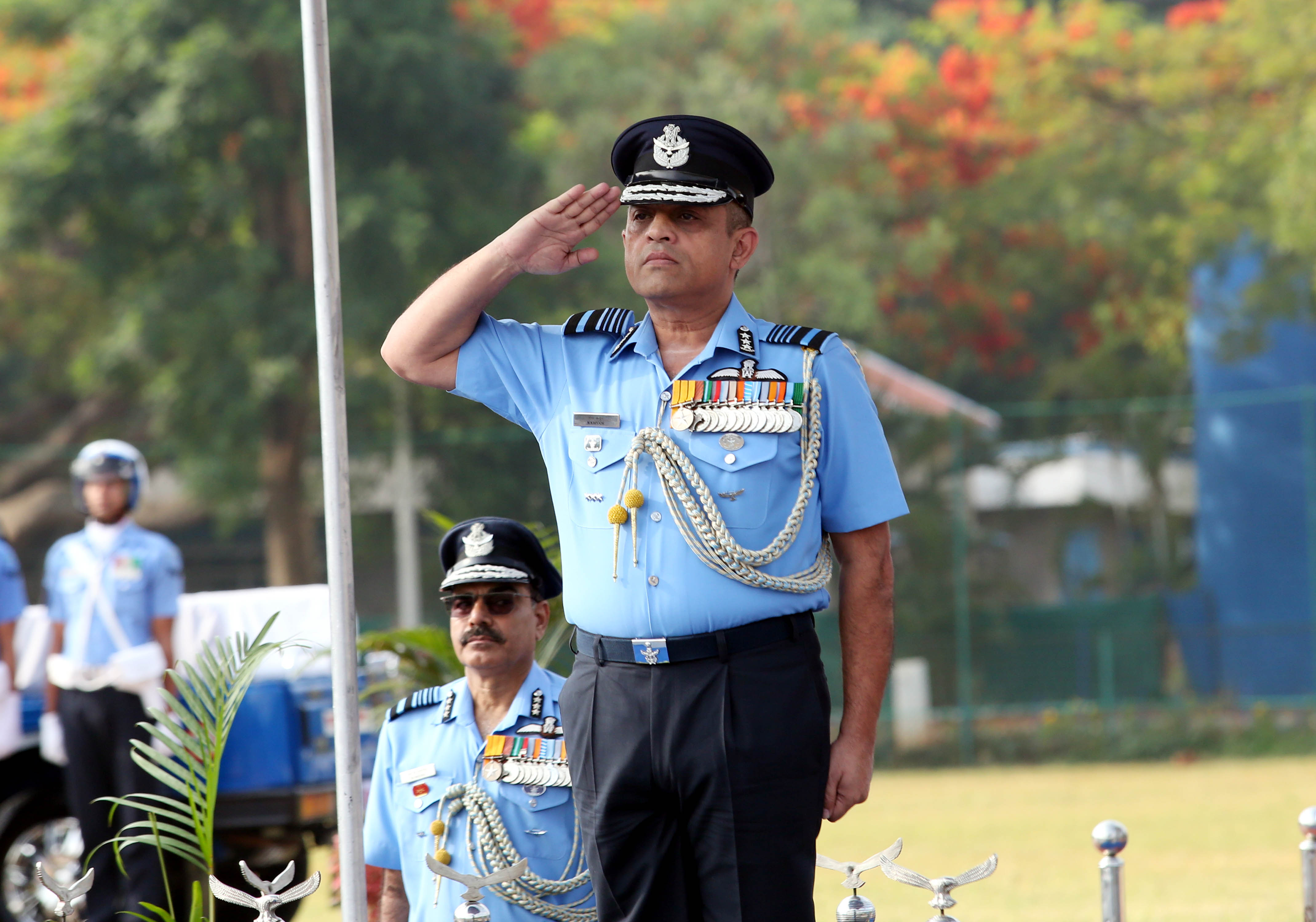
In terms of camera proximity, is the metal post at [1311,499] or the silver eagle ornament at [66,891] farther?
the metal post at [1311,499]

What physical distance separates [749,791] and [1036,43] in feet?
63.9

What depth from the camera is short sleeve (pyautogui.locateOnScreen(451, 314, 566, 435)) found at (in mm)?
2850

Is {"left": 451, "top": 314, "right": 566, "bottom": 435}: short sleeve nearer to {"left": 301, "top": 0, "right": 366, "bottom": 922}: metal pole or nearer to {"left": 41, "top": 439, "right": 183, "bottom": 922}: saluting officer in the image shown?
{"left": 301, "top": 0, "right": 366, "bottom": 922}: metal pole

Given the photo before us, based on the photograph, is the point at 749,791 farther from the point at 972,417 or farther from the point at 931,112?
the point at 931,112

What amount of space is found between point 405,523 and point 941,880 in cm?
1122

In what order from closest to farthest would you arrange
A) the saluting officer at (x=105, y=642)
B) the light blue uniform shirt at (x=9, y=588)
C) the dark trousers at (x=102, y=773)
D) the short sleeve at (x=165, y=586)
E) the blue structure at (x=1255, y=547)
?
the dark trousers at (x=102, y=773) → the saluting officer at (x=105, y=642) → the short sleeve at (x=165, y=586) → the light blue uniform shirt at (x=9, y=588) → the blue structure at (x=1255, y=547)

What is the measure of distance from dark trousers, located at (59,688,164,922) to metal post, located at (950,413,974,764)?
27.8 feet

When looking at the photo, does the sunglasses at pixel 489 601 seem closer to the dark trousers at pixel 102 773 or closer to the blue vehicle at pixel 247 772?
the blue vehicle at pixel 247 772

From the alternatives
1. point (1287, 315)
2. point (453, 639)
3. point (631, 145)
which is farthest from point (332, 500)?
point (1287, 315)

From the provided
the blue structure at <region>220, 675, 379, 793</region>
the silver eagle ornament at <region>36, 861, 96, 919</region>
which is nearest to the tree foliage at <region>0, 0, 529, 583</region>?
the blue structure at <region>220, 675, 379, 793</region>

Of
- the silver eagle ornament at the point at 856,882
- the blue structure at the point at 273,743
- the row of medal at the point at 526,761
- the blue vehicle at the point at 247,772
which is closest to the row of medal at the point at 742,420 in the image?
the silver eagle ornament at the point at 856,882

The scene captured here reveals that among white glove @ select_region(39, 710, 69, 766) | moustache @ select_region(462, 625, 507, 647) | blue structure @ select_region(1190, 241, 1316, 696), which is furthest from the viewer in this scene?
blue structure @ select_region(1190, 241, 1316, 696)

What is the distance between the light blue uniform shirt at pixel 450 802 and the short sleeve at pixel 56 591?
10.2ft

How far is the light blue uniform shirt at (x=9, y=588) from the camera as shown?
6.42m
